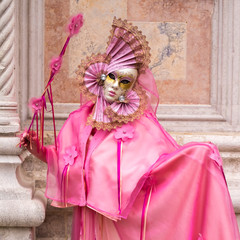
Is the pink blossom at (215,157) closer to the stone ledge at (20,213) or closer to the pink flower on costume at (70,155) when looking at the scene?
the pink flower on costume at (70,155)

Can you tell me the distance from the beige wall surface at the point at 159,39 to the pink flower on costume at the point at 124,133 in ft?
2.73

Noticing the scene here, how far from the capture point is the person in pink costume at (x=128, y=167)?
1.33m

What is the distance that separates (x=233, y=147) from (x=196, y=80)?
50cm

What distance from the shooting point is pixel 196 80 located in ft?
7.56

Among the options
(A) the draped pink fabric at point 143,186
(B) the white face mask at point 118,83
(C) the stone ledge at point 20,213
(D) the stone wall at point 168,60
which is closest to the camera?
(A) the draped pink fabric at point 143,186

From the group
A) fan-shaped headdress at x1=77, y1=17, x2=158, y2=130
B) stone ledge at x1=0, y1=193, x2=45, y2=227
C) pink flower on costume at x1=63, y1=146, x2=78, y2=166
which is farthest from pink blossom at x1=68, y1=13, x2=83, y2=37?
stone ledge at x1=0, y1=193, x2=45, y2=227

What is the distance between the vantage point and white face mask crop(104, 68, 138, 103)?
1457 mm

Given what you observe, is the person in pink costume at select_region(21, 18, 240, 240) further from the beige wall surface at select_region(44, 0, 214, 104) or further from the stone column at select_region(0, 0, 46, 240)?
the beige wall surface at select_region(44, 0, 214, 104)

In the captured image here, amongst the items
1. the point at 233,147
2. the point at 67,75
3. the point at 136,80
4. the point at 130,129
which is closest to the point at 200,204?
the point at 130,129

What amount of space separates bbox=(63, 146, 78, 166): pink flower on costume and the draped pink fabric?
1 cm

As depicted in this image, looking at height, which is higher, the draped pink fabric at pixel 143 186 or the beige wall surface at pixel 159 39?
the beige wall surface at pixel 159 39

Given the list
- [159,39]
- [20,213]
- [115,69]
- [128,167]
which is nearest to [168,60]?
[159,39]

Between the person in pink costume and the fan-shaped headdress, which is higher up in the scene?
the fan-shaped headdress

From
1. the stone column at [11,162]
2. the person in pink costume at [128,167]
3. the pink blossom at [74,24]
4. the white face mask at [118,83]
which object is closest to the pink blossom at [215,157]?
the person in pink costume at [128,167]
